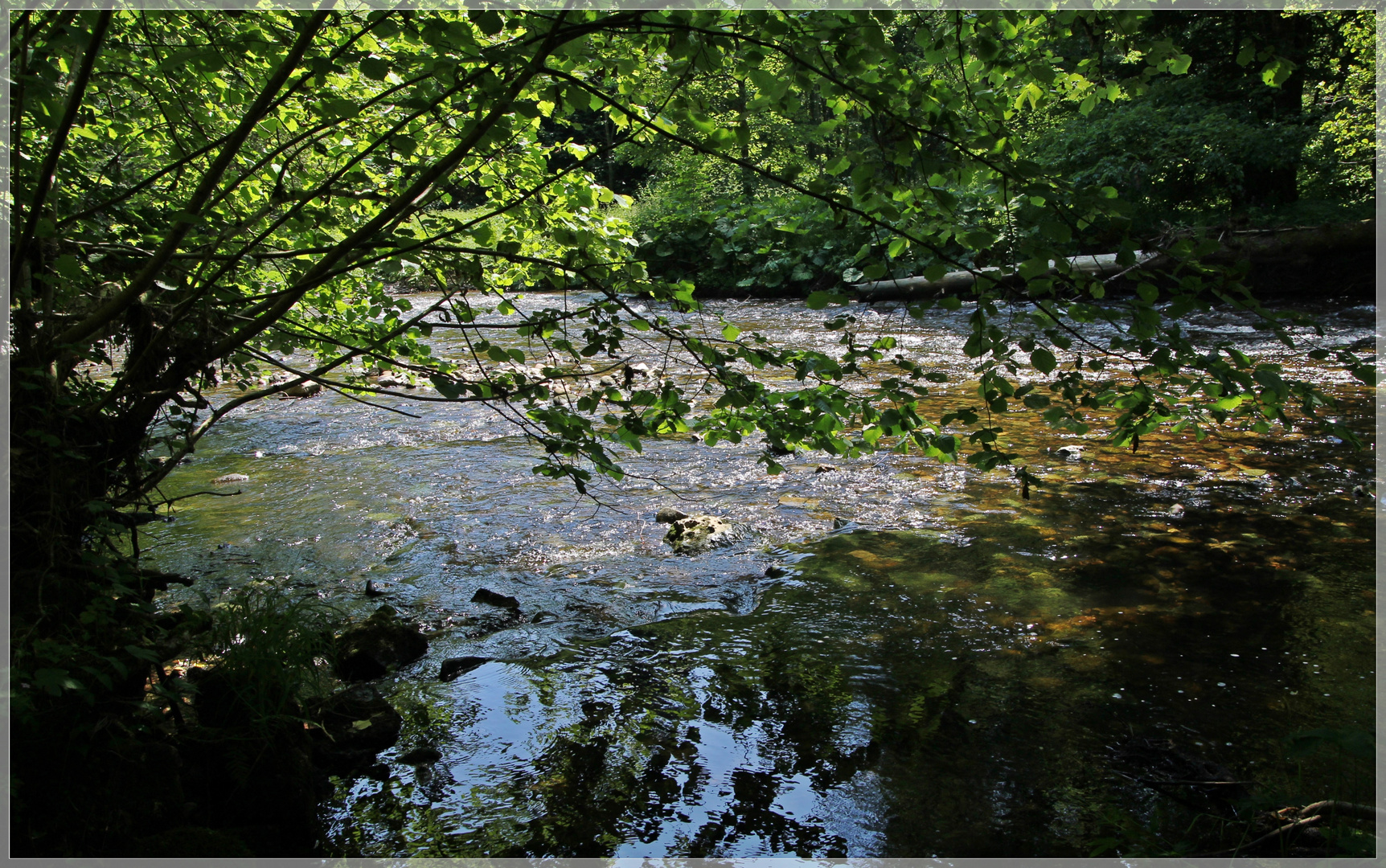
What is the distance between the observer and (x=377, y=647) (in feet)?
14.9

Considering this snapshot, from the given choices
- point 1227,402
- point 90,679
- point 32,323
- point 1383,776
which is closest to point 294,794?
point 90,679

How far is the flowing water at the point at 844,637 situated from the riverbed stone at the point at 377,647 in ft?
0.30

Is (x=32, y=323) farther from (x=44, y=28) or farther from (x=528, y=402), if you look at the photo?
(x=528, y=402)

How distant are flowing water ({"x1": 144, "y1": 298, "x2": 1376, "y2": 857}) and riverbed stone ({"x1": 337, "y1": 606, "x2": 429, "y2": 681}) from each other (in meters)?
0.09

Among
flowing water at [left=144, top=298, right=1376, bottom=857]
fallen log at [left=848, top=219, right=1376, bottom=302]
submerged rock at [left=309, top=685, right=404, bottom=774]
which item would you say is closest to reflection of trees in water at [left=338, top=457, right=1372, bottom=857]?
flowing water at [left=144, top=298, right=1376, bottom=857]

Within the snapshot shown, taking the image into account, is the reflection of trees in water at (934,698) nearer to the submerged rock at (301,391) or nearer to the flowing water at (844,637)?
the flowing water at (844,637)

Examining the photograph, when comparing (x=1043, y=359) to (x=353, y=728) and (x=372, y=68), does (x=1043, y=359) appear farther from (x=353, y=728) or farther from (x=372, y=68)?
(x=353, y=728)

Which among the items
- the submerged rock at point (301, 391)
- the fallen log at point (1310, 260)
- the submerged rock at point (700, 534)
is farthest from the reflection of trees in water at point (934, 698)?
the fallen log at point (1310, 260)

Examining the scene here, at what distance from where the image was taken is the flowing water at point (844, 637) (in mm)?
3389

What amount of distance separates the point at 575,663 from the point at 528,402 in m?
1.97

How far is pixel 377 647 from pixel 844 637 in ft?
8.57

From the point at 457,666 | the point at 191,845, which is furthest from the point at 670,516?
the point at 191,845

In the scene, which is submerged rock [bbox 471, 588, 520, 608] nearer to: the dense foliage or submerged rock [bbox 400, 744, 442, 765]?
submerged rock [bbox 400, 744, 442, 765]

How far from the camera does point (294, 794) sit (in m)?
3.25
